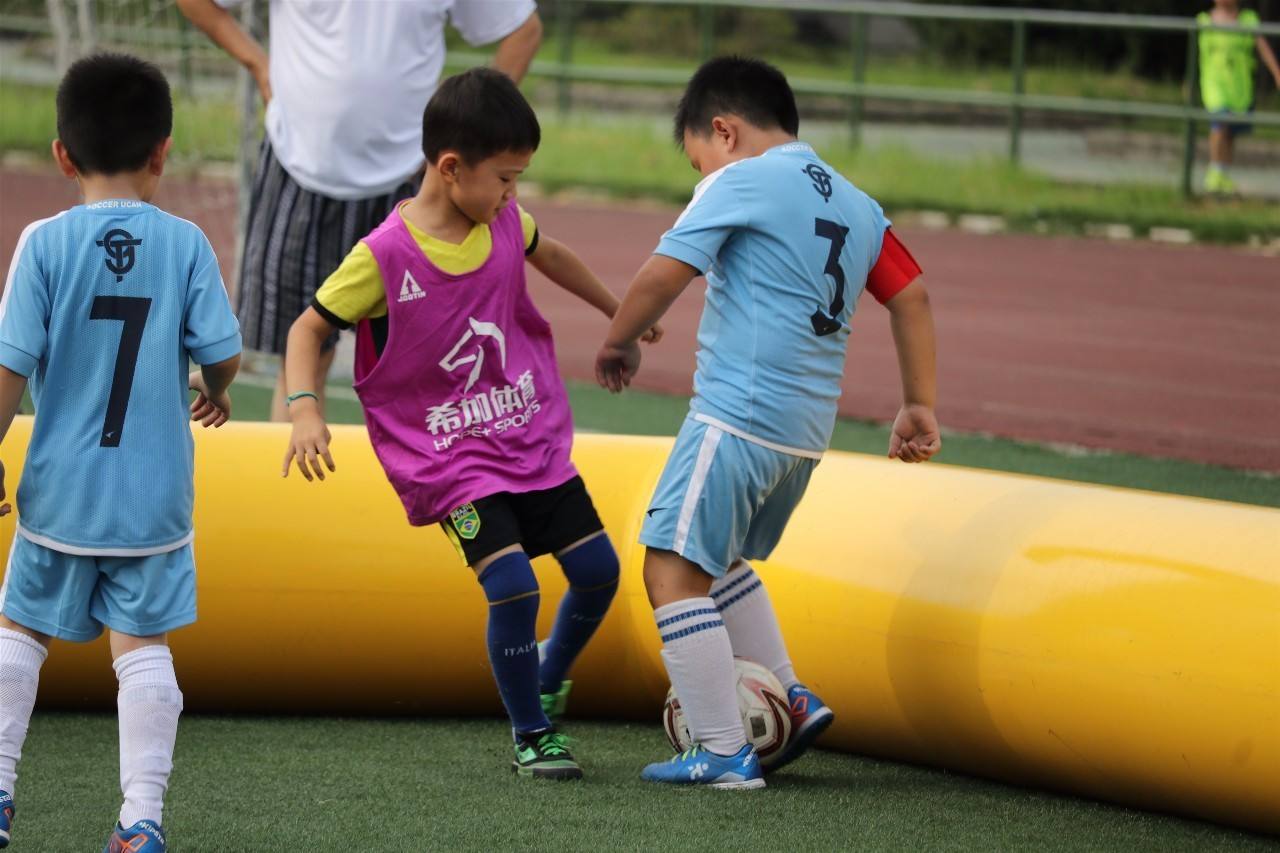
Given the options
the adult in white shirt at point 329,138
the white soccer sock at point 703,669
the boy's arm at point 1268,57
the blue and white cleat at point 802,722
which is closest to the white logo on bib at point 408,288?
the white soccer sock at point 703,669

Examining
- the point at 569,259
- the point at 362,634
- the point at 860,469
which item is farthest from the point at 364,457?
the point at 860,469

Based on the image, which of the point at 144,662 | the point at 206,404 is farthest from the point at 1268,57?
the point at 144,662

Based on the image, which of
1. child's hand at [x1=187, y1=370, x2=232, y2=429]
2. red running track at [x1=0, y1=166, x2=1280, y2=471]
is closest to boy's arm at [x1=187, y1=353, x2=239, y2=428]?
child's hand at [x1=187, y1=370, x2=232, y2=429]

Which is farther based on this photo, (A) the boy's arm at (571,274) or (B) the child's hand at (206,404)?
(A) the boy's arm at (571,274)

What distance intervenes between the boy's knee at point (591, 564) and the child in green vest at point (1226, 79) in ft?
39.3

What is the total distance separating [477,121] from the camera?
12.3 ft

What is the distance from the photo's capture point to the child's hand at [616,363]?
3.85 meters

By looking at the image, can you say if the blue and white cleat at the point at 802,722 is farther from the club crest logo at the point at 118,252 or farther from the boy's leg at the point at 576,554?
the club crest logo at the point at 118,252

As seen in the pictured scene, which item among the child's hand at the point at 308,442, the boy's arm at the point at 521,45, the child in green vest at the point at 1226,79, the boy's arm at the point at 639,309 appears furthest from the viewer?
the child in green vest at the point at 1226,79

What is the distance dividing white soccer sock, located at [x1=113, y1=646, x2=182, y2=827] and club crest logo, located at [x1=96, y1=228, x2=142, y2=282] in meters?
0.66

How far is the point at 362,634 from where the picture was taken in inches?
169

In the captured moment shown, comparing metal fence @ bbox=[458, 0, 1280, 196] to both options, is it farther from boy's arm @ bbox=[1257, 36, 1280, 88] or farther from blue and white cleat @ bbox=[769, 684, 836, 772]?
blue and white cleat @ bbox=[769, 684, 836, 772]

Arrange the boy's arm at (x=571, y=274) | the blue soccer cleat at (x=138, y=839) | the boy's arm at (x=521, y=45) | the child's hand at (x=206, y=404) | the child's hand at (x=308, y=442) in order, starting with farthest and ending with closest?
the boy's arm at (x=521, y=45)
the boy's arm at (x=571, y=274)
the child's hand at (x=308, y=442)
the child's hand at (x=206, y=404)
the blue soccer cleat at (x=138, y=839)

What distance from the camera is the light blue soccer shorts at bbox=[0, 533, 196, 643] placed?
10.7 ft
